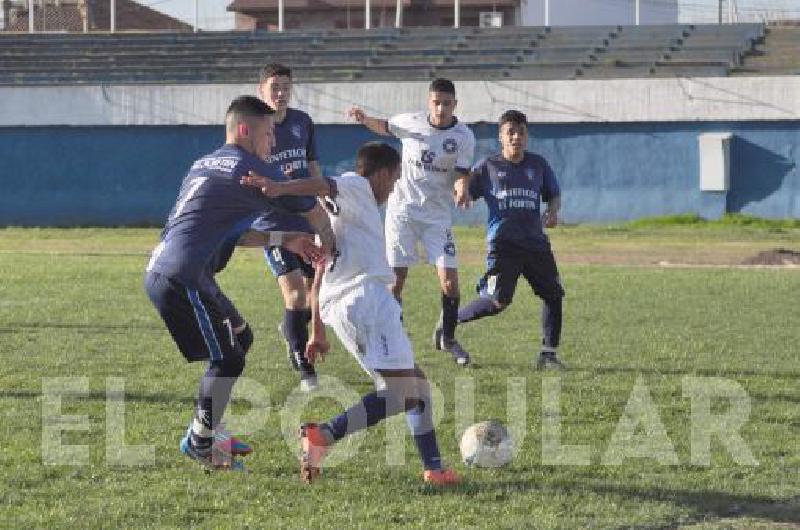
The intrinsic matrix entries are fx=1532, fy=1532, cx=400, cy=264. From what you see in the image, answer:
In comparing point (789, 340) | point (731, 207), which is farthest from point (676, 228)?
point (789, 340)

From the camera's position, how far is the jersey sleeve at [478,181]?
11805mm

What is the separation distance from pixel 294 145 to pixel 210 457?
416 cm

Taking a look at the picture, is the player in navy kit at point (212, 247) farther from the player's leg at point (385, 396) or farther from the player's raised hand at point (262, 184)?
the player's leg at point (385, 396)

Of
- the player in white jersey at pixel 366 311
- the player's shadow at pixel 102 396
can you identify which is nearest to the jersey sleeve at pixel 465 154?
the player's shadow at pixel 102 396

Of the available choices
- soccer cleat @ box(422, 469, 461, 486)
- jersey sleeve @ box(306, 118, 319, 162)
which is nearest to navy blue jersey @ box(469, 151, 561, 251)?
jersey sleeve @ box(306, 118, 319, 162)

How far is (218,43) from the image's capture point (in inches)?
1527

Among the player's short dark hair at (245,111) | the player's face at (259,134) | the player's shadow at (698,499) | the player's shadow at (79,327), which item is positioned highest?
the player's short dark hair at (245,111)

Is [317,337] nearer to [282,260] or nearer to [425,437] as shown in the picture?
[425,437]

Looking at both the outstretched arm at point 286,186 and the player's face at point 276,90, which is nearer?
the outstretched arm at point 286,186

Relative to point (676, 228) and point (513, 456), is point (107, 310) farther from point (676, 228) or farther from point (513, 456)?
point (676, 228)

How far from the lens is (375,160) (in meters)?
7.52

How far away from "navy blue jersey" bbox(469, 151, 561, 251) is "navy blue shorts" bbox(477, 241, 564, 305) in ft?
0.23

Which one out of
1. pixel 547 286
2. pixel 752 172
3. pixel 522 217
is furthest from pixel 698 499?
pixel 752 172

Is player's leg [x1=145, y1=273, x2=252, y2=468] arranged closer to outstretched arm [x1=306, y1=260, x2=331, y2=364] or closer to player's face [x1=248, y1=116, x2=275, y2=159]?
outstretched arm [x1=306, y1=260, x2=331, y2=364]
